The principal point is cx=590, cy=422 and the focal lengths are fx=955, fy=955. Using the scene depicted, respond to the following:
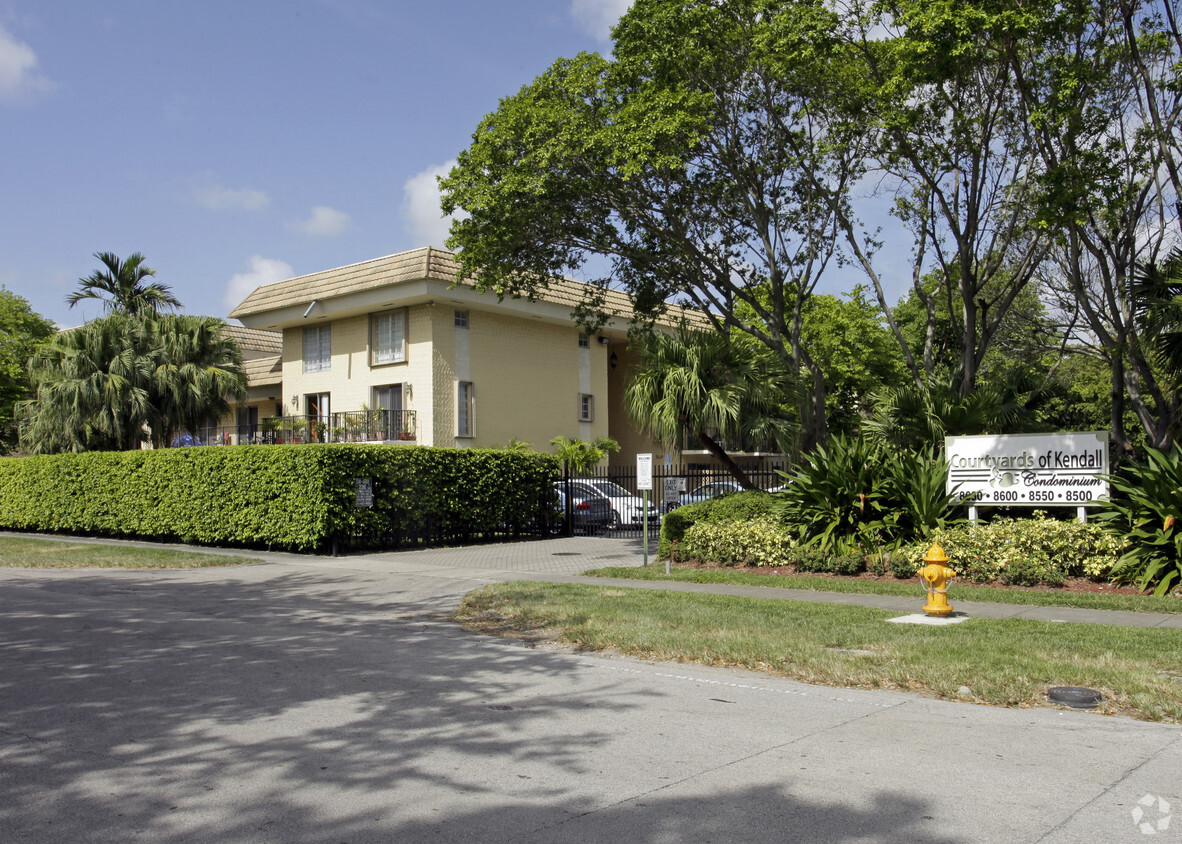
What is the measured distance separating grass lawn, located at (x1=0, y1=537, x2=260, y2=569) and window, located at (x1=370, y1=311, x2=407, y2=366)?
11752 millimetres

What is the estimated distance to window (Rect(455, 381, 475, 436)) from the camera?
106 feet

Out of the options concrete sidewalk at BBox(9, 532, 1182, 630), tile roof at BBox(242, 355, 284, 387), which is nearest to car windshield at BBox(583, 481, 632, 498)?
concrete sidewalk at BBox(9, 532, 1182, 630)

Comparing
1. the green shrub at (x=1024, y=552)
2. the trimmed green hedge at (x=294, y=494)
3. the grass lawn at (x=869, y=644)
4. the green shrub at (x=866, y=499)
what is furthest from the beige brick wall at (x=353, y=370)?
the green shrub at (x=1024, y=552)

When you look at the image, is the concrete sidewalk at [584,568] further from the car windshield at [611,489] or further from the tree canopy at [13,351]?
the tree canopy at [13,351]

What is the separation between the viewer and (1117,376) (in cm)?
1856

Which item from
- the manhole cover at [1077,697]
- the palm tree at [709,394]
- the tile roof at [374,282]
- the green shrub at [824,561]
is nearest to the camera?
the manhole cover at [1077,697]

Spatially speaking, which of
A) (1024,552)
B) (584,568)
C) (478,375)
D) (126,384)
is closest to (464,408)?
(478,375)

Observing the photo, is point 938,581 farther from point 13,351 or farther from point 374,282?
point 13,351

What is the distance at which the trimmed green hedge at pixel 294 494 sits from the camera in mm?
20922

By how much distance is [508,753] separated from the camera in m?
5.89

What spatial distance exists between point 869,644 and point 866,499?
6508 millimetres

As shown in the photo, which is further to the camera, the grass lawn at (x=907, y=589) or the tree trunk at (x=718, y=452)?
the tree trunk at (x=718, y=452)

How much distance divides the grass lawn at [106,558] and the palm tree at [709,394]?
8943mm

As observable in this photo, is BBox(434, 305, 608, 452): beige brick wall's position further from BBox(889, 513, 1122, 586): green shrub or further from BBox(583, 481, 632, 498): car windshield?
BBox(889, 513, 1122, 586): green shrub
